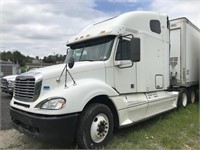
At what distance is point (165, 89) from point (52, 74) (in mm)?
4301

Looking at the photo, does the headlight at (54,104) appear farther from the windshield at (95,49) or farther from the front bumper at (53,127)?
the windshield at (95,49)

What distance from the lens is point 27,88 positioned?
15.1 ft

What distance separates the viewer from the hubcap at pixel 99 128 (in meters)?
Answer: 4.45

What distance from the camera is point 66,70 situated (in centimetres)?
452

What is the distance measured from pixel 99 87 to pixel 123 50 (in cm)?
130

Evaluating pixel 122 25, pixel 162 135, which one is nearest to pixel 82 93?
pixel 122 25

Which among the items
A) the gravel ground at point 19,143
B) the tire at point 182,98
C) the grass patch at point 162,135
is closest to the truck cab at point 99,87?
the grass patch at point 162,135

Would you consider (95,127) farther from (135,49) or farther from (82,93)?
(135,49)

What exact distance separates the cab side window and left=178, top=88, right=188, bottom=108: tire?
3749 millimetres

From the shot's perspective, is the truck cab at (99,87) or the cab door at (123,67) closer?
the truck cab at (99,87)

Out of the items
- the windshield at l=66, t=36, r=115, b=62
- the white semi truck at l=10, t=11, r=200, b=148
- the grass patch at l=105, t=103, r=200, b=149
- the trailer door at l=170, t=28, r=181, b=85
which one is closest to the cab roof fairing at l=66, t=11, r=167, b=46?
the white semi truck at l=10, t=11, r=200, b=148

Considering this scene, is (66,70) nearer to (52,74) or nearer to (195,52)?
(52,74)

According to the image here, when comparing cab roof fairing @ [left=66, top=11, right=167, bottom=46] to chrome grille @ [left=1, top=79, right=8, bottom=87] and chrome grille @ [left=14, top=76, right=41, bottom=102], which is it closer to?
chrome grille @ [left=14, top=76, right=41, bottom=102]

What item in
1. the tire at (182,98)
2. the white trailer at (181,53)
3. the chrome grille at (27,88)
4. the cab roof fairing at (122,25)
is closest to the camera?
the chrome grille at (27,88)
